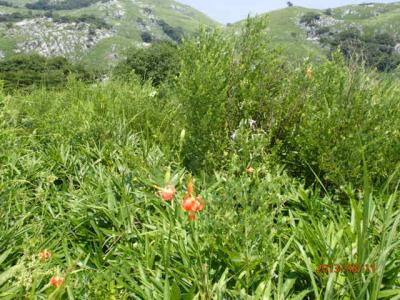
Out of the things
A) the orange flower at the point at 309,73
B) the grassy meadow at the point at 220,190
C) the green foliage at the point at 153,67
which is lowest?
the green foliage at the point at 153,67

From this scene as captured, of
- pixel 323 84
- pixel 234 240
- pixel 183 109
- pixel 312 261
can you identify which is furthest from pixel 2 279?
pixel 323 84

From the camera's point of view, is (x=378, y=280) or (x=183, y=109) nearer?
(x=378, y=280)

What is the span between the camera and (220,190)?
3773 millimetres

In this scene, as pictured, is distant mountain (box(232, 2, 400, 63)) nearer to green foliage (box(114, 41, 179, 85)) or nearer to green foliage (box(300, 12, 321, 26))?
green foliage (box(300, 12, 321, 26))

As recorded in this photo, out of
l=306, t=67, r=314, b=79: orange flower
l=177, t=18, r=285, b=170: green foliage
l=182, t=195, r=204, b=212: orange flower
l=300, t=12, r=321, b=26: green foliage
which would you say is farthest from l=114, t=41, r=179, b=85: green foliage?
l=300, t=12, r=321, b=26: green foliage

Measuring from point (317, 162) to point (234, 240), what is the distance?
1923 millimetres

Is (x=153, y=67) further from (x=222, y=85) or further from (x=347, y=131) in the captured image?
(x=347, y=131)

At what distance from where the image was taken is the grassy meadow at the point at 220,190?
2.81 m

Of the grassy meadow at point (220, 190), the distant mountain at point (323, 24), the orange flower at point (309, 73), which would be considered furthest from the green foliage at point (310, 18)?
the grassy meadow at point (220, 190)

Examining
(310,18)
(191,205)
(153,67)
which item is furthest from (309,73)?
(310,18)

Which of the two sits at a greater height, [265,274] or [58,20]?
[265,274]

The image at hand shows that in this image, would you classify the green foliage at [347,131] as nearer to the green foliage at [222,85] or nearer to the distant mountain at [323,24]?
the green foliage at [222,85]

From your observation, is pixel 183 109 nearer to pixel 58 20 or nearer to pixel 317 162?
pixel 317 162

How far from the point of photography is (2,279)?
2.78 meters
